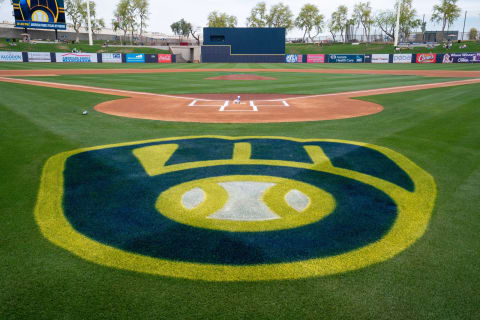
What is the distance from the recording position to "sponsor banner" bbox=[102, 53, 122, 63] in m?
49.5

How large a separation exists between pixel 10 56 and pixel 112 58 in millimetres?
12927

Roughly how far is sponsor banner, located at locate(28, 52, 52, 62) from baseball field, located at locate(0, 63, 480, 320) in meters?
44.4

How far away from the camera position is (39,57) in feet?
148

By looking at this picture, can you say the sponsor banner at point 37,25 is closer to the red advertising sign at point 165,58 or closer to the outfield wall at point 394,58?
the red advertising sign at point 165,58

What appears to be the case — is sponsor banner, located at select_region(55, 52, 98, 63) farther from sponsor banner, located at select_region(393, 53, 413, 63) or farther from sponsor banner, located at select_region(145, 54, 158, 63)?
sponsor banner, located at select_region(393, 53, 413, 63)

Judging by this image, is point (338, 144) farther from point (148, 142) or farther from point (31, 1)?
point (31, 1)

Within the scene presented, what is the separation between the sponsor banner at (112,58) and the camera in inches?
1949

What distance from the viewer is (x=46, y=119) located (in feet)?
32.2

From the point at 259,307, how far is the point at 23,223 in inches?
118

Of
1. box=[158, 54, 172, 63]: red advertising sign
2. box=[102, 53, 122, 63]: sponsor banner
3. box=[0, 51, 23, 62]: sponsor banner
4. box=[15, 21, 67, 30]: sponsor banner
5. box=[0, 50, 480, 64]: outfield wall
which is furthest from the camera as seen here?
box=[158, 54, 172, 63]: red advertising sign

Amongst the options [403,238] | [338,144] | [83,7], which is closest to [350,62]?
[338,144]

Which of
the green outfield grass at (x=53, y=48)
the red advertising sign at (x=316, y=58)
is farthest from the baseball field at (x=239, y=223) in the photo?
the green outfield grass at (x=53, y=48)

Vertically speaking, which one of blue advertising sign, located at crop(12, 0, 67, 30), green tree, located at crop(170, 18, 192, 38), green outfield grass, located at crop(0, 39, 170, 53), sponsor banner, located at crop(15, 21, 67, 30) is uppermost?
green tree, located at crop(170, 18, 192, 38)

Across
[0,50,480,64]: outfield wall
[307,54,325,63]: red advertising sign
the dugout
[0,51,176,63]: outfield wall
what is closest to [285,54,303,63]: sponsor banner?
[0,50,480,64]: outfield wall
